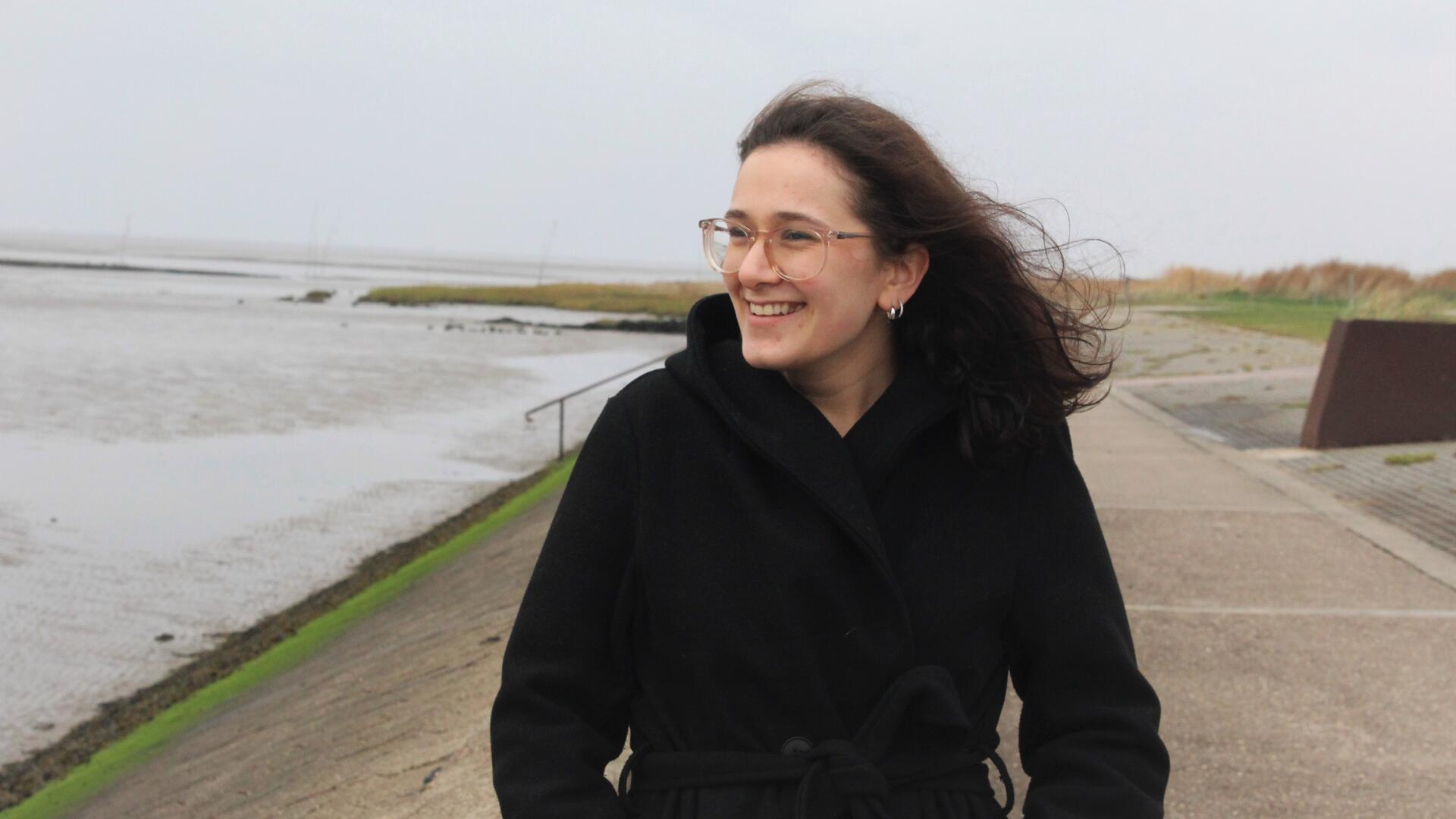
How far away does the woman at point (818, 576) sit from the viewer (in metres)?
1.89

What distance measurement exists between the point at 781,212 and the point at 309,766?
4.46 metres

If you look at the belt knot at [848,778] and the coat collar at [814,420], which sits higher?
the coat collar at [814,420]

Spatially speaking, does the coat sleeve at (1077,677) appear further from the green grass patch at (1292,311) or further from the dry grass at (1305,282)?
the dry grass at (1305,282)

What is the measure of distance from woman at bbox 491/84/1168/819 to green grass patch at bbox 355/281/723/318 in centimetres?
6058

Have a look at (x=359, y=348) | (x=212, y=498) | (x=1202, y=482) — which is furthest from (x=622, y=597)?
(x=359, y=348)

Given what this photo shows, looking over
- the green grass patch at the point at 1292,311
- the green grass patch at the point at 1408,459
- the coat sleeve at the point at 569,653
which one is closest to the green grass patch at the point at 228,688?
the coat sleeve at the point at 569,653

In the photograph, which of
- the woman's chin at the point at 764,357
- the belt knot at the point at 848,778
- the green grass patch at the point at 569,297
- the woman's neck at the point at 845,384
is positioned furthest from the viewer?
the green grass patch at the point at 569,297

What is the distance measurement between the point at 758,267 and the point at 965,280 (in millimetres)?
417

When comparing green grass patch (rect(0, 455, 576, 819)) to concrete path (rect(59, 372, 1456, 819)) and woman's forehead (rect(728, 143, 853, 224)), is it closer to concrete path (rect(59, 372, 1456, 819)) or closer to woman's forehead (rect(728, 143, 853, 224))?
concrete path (rect(59, 372, 1456, 819))

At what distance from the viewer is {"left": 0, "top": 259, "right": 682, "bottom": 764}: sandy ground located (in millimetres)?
10430

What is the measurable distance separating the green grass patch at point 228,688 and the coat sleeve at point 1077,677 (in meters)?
6.47

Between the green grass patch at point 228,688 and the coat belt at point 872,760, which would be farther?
the green grass patch at point 228,688

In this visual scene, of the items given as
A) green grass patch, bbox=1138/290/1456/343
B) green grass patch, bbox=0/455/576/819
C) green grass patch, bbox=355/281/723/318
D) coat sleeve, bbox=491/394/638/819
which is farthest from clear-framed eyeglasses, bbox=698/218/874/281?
green grass patch, bbox=355/281/723/318

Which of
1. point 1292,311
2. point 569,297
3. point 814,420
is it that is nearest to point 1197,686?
point 814,420
